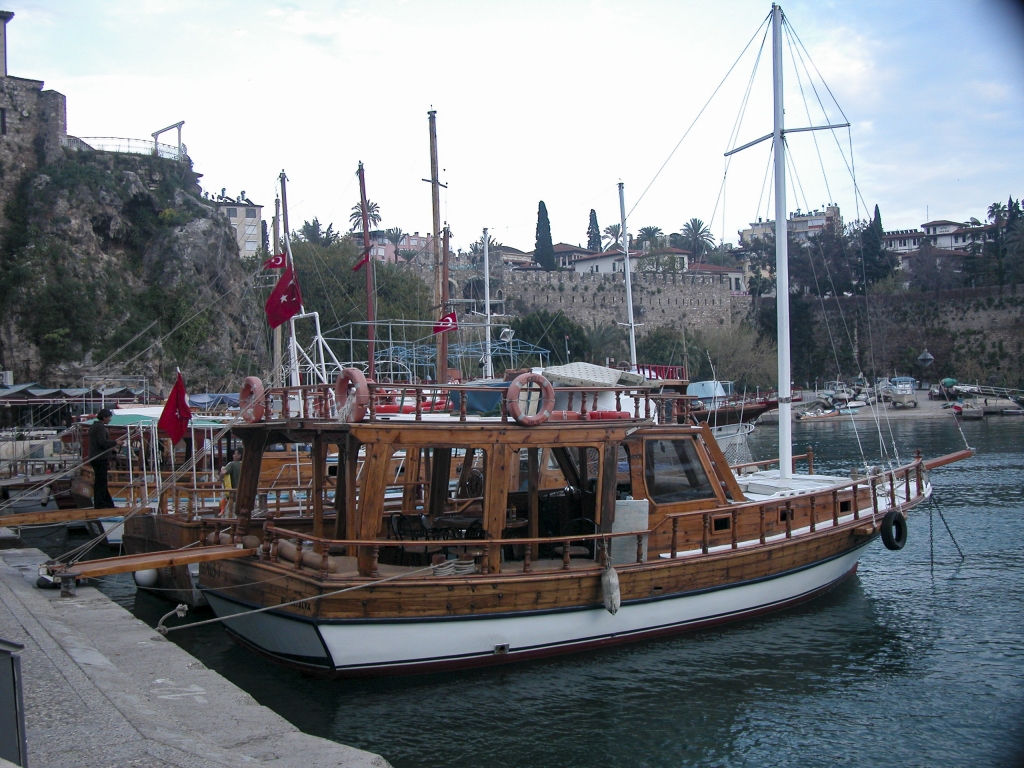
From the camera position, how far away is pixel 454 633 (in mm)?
9008

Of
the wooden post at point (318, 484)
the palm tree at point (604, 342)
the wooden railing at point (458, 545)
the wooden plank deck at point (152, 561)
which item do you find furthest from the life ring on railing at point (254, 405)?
the palm tree at point (604, 342)

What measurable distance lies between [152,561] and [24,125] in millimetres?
36786

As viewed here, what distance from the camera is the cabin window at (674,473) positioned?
10.9 meters

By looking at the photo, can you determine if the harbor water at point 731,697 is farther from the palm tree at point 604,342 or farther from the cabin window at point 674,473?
the palm tree at point 604,342

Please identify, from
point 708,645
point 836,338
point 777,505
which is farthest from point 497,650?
point 836,338

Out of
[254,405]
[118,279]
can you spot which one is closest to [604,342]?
[118,279]

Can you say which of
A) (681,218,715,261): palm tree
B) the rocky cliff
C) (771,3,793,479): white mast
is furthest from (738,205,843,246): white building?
(771,3,793,479): white mast

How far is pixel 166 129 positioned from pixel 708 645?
146 feet

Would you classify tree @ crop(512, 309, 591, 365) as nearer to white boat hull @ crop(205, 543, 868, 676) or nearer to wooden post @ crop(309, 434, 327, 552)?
white boat hull @ crop(205, 543, 868, 676)

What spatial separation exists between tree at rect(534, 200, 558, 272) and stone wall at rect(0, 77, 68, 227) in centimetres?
4025

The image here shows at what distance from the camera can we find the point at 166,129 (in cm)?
4609

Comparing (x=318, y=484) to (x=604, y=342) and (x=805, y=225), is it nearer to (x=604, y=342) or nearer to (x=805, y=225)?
(x=604, y=342)

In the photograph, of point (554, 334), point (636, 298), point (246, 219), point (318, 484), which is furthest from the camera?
point (246, 219)

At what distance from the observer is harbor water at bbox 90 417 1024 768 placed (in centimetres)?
794
